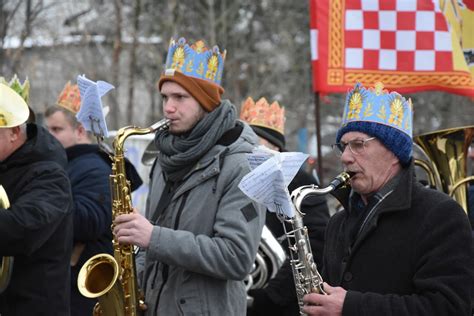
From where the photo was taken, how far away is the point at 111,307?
4.41 metres

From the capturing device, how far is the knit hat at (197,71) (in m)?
4.63

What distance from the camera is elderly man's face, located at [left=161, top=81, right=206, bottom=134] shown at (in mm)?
4562

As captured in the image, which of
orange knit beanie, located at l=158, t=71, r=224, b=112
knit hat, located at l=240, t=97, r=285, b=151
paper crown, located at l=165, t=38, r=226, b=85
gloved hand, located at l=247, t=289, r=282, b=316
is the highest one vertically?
paper crown, located at l=165, t=38, r=226, b=85

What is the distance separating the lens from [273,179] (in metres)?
3.31

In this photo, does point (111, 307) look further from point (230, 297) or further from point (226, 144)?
point (226, 144)

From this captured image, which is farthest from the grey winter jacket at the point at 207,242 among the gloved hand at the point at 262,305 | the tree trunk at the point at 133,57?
the tree trunk at the point at 133,57

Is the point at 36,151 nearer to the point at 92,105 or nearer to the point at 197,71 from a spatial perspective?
the point at 92,105

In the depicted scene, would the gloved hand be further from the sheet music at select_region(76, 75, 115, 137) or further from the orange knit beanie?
the sheet music at select_region(76, 75, 115, 137)

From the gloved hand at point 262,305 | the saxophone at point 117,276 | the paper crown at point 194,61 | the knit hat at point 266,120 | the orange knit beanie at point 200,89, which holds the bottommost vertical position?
the gloved hand at point 262,305

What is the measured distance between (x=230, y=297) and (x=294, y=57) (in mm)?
20513

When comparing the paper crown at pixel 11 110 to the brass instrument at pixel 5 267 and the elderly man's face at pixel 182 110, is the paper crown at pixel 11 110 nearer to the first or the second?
the brass instrument at pixel 5 267

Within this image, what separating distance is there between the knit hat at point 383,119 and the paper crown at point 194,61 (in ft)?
3.85

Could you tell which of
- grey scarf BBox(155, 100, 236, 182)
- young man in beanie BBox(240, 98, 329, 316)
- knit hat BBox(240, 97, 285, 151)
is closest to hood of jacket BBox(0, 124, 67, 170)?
grey scarf BBox(155, 100, 236, 182)

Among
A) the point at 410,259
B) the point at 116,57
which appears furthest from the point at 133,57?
the point at 410,259
